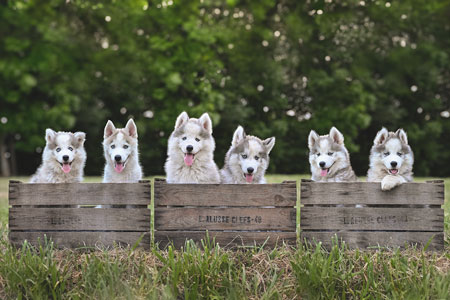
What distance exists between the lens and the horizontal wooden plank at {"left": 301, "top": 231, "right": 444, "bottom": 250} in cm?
414

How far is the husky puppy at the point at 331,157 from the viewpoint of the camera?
4.66m

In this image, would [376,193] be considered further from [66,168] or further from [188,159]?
[66,168]

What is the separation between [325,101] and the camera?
14445 mm

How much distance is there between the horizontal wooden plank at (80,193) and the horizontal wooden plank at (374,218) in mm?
1404

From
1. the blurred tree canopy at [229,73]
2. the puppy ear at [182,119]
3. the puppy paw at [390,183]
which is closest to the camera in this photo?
the puppy paw at [390,183]

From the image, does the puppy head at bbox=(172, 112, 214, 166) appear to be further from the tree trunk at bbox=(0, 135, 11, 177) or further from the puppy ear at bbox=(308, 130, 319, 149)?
the tree trunk at bbox=(0, 135, 11, 177)

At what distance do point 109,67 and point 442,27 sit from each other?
435 inches

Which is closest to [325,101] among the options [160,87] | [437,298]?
[160,87]

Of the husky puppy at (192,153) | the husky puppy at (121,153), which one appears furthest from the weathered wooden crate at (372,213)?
the husky puppy at (121,153)

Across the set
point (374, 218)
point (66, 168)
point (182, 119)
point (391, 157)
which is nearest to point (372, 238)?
point (374, 218)

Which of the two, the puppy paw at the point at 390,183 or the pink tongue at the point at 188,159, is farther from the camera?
the pink tongue at the point at 188,159

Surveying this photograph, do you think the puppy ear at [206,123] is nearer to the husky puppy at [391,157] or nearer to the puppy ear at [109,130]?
the puppy ear at [109,130]

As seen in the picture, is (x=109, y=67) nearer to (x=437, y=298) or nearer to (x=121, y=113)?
(x=121, y=113)

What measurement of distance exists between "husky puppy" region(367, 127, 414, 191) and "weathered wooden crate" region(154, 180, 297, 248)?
37.9 inches
